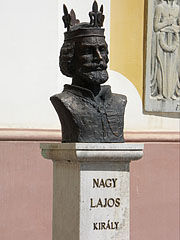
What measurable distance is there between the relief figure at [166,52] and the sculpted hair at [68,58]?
2.59 m

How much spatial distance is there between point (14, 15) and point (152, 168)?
2269mm

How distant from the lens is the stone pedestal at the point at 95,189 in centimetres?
687

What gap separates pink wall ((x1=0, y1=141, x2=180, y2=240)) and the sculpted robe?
5.11 feet

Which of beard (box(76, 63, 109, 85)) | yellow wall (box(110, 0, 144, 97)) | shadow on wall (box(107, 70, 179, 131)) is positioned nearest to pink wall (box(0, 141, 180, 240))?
shadow on wall (box(107, 70, 179, 131))

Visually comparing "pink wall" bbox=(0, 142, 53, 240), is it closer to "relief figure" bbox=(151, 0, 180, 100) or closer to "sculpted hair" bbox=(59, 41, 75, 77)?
"sculpted hair" bbox=(59, 41, 75, 77)

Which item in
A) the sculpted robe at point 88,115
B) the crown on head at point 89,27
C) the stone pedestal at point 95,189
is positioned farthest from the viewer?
the crown on head at point 89,27

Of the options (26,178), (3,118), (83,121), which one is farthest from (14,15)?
(83,121)

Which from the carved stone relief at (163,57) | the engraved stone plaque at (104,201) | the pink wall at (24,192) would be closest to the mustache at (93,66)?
the engraved stone plaque at (104,201)

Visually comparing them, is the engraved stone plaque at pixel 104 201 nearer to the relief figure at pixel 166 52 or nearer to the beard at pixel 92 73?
the beard at pixel 92 73

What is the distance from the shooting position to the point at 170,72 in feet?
32.3

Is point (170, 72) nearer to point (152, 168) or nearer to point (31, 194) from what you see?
point (152, 168)

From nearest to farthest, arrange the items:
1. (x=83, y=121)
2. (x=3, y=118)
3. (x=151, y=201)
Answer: (x=83, y=121) < (x=3, y=118) < (x=151, y=201)

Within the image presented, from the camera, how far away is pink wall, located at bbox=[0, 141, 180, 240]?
8625mm

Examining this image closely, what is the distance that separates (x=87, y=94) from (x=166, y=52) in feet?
9.21
